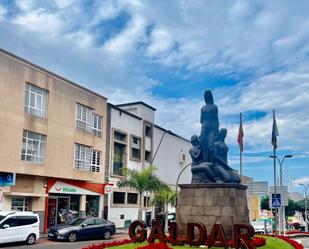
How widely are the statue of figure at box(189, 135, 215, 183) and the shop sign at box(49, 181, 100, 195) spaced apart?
1718 cm

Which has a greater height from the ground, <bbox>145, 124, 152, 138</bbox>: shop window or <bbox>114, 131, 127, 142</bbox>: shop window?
<bbox>145, 124, 152, 138</bbox>: shop window

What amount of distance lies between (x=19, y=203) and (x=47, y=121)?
6.19 meters

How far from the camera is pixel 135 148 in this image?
47.8 m

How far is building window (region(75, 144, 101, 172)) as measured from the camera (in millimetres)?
37250

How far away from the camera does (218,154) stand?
67.5 ft

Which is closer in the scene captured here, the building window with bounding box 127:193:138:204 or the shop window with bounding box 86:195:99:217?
the shop window with bounding box 86:195:99:217

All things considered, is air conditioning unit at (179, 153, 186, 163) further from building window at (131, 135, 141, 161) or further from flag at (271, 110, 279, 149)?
flag at (271, 110, 279, 149)

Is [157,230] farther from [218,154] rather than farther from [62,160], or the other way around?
[62,160]

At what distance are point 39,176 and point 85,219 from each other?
583cm

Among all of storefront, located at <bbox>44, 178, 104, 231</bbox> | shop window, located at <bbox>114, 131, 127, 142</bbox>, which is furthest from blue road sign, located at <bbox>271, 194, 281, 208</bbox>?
shop window, located at <bbox>114, 131, 127, 142</bbox>

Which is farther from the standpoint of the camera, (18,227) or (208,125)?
(18,227)

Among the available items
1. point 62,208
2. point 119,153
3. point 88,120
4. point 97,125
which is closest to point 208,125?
point 88,120

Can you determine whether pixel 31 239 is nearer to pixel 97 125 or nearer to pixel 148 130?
pixel 97 125

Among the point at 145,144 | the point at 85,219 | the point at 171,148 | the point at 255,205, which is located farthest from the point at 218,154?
the point at 255,205
